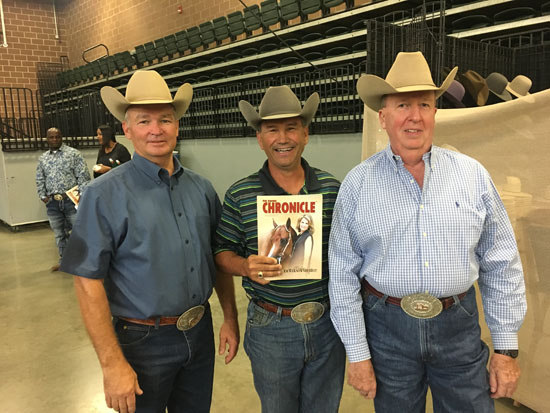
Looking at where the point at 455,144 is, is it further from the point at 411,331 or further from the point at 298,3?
the point at 298,3

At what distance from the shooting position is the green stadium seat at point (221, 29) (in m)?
8.70

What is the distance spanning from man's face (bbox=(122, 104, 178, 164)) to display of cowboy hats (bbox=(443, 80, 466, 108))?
5.95 ft

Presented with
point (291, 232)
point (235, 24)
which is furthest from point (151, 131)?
point (235, 24)

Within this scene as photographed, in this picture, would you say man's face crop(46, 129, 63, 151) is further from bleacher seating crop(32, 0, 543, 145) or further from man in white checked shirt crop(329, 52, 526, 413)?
man in white checked shirt crop(329, 52, 526, 413)

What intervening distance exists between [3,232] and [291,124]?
8.09 m

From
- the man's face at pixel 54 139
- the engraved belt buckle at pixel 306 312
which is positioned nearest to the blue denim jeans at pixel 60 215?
the man's face at pixel 54 139

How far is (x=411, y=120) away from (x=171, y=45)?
391 inches

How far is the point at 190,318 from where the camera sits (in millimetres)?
1477

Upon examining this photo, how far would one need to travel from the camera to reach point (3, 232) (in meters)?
7.67

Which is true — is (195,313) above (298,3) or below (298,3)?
below

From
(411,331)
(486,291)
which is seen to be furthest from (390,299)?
(486,291)

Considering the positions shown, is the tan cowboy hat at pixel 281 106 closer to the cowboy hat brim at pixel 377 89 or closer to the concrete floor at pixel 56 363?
the cowboy hat brim at pixel 377 89

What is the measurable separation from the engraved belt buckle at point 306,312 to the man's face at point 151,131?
72 cm

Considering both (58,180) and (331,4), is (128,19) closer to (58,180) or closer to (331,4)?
(331,4)
